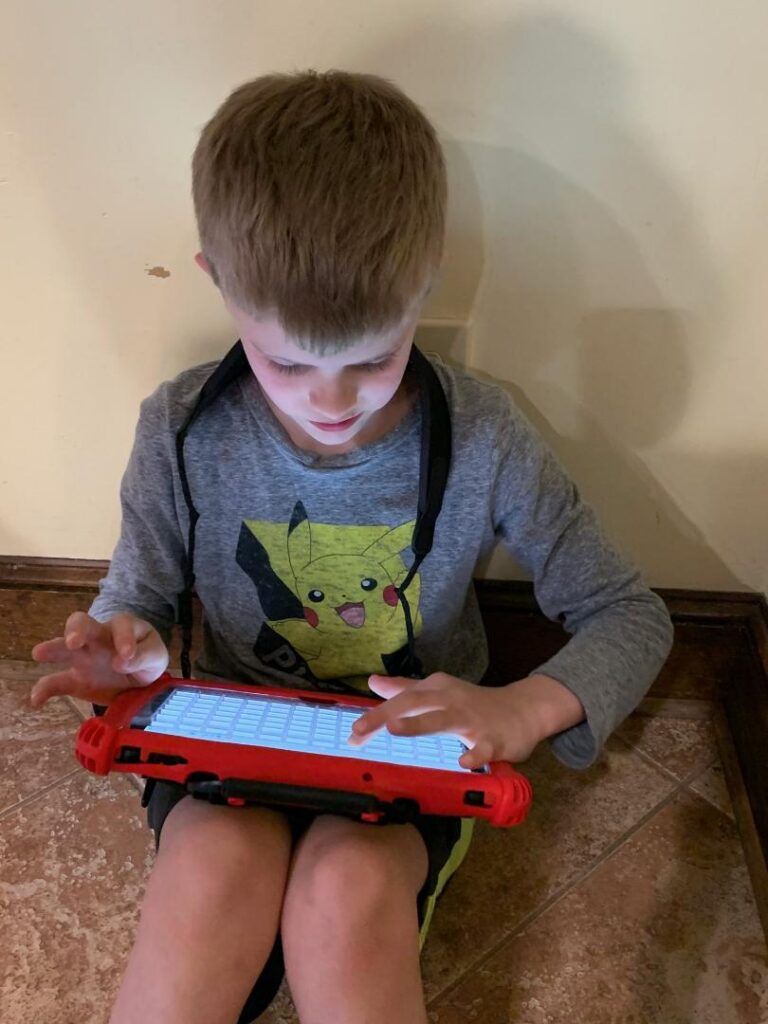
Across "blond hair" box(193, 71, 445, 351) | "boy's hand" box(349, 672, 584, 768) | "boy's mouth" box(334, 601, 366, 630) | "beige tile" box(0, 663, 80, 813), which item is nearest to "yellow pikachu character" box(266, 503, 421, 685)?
"boy's mouth" box(334, 601, 366, 630)

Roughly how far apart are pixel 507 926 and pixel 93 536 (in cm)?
55

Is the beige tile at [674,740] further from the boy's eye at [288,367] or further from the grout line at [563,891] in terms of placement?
the boy's eye at [288,367]

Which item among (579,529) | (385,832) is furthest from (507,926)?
(579,529)

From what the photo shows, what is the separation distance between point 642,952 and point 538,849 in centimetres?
12

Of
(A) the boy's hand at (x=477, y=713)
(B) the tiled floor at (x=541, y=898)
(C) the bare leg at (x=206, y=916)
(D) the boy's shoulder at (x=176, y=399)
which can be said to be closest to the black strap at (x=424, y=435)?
(D) the boy's shoulder at (x=176, y=399)

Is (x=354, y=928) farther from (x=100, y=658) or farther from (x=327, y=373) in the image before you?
(x=327, y=373)

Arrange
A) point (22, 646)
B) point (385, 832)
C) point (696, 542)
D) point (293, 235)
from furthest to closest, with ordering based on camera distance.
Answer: point (22, 646) → point (696, 542) → point (385, 832) → point (293, 235)

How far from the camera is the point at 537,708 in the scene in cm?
61

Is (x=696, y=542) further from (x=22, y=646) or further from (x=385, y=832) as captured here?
(x=22, y=646)

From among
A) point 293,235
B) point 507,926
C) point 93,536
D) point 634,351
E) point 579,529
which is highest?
point 293,235

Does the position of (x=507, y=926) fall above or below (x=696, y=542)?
below

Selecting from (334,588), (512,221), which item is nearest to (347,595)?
(334,588)

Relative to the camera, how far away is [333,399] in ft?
1.74

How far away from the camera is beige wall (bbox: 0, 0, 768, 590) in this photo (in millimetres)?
571
